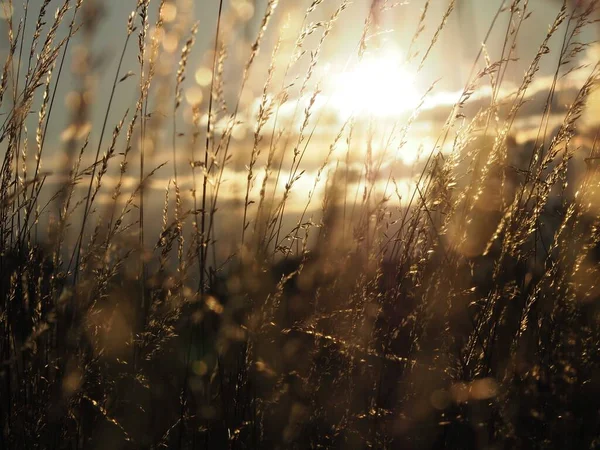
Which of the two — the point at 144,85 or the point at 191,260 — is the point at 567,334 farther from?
the point at 144,85

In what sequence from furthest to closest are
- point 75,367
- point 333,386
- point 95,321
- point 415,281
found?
point 415,281
point 333,386
point 95,321
point 75,367

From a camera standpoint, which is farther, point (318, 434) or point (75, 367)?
point (318, 434)

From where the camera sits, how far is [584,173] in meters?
2.37

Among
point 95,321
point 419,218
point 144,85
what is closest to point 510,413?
point 419,218

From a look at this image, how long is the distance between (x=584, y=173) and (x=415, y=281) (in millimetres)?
804

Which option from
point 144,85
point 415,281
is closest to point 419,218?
point 415,281

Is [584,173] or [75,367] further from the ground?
[584,173]

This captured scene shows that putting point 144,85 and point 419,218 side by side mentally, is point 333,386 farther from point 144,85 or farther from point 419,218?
point 144,85

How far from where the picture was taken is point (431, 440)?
2.00 metres

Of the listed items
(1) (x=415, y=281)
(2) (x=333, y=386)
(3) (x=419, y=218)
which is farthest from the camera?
(3) (x=419, y=218)

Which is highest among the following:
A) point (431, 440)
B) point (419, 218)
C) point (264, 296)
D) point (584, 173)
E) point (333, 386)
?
point (584, 173)

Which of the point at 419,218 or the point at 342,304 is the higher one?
the point at 419,218

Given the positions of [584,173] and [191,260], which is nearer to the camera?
[191,260]

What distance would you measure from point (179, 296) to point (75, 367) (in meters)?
0.33
